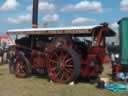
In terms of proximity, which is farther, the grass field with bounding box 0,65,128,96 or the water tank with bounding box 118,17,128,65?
the water tank with bounding box 118,17,128,65

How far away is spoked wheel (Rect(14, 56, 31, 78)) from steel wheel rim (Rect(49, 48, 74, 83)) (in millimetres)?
1538

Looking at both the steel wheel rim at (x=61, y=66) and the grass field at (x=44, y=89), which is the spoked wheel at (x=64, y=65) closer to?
the steel wheel rim at (x=61, y=66)

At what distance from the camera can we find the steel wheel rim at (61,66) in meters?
12.5

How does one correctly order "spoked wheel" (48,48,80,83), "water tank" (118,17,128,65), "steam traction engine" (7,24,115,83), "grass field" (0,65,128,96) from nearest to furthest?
"grass field" (0,65,128,96)
"spoked wheel" (48,48,80,83)
"steam traction engine" (7,24,115,83)
"water tank" (118,17,128,65)

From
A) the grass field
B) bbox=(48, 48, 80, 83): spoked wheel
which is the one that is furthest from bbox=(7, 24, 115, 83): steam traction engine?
the grass field

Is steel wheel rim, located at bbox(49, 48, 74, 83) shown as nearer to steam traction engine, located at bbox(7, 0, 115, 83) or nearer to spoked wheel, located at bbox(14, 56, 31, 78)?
steam traction engine, located at bbox(7, 0, 115, 83)

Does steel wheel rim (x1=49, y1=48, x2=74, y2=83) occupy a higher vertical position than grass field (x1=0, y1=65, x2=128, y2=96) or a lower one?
higher

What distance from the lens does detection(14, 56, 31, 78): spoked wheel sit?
14.3 m

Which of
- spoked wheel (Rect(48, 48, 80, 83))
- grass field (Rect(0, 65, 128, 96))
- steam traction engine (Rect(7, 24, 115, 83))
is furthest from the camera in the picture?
steam traction engine (Rect(7, 24, 115, 83))

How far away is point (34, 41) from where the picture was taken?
14.8 m

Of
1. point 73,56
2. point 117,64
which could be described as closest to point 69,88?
point 73,56

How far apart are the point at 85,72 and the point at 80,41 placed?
1525 millimetres

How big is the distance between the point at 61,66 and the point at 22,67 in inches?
105

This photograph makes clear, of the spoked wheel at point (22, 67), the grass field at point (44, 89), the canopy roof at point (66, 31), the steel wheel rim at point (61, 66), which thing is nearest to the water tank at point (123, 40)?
the canopy roof at point (66, 31)
